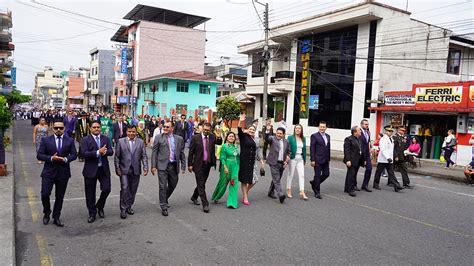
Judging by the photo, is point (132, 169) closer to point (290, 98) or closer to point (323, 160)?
point (323, 160)

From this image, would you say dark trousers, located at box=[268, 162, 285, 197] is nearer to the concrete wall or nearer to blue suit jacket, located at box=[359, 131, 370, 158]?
blue suit jacket, located at box=[359, 131, 370, 158]

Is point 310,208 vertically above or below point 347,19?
below

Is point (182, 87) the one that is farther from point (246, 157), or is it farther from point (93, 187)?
point (93, 187)

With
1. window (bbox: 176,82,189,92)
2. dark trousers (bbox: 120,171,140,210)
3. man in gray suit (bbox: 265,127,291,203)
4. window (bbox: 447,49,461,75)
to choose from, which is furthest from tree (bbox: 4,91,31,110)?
window (bbox: 447,49,461,75)

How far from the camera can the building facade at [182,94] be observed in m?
42.3

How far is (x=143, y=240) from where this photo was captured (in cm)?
544

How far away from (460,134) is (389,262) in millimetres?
14484

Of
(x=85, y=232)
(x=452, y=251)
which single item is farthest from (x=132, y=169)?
(x=452, y=251)

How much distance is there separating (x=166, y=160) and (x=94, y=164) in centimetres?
127

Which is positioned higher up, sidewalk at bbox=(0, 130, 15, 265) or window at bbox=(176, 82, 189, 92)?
window at bbox=(176, 82, 189, 92)

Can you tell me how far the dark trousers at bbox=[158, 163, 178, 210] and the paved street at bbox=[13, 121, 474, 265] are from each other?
30 centimetres

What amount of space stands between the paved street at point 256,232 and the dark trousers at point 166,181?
30 cm

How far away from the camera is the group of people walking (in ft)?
20.1

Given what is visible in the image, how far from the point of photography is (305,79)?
2705 cm
